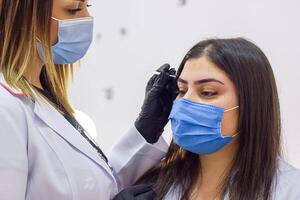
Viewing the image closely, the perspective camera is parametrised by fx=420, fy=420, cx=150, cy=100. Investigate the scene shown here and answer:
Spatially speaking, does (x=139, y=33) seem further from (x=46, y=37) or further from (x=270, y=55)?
(x=46, y=37)

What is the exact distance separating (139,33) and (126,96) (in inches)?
13.9

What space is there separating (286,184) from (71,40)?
2.27 ft

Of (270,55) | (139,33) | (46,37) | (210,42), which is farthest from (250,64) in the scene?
(139,33)

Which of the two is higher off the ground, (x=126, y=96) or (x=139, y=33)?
(x=139, y=33)

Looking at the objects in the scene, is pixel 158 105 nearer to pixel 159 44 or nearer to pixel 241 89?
pixel 241 89

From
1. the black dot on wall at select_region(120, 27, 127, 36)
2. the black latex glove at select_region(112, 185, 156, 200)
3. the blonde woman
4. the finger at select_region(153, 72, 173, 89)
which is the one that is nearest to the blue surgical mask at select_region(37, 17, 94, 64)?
the blonde woman

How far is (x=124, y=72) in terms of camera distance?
7.54 ft

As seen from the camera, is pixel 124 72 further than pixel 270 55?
Yes

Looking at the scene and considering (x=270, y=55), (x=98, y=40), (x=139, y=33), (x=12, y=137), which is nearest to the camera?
(x=12, y=137)

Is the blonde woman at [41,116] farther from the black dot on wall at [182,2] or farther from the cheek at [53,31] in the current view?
the black dot on wall at [182,2]

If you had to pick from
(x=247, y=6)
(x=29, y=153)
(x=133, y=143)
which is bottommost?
(x=133, y=143)

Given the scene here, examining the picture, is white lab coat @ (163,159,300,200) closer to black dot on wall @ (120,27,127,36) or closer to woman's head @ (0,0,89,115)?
woman's head @ (0,0,89,115)

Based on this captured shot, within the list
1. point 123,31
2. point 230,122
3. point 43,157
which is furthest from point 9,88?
point 123,31

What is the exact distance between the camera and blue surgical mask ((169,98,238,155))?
1122 mm
